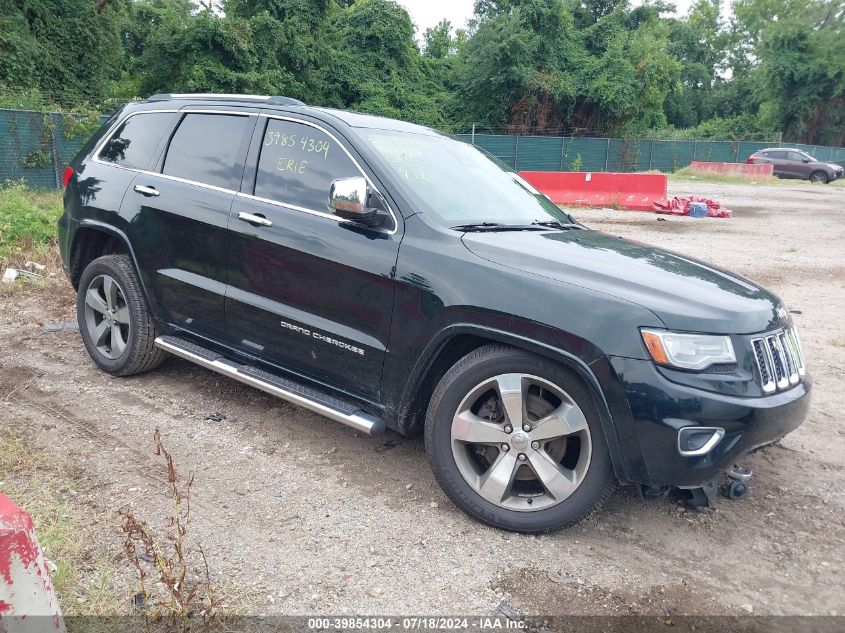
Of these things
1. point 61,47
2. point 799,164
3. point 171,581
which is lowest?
point 171,581

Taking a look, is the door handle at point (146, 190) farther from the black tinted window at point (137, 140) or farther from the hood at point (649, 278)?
the hood at point (649, 278)

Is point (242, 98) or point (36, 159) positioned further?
point (36, 159)

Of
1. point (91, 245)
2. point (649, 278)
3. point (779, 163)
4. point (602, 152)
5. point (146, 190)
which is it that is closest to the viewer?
point (649, 278)

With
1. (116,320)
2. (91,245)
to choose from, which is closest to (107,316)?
(116,320)

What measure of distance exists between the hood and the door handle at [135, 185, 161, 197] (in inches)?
87.7

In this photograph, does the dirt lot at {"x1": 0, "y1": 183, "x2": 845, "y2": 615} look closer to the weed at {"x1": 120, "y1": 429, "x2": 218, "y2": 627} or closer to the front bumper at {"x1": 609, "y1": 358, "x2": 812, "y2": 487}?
the weed at {"x1": 120, "y1": 429, "x2": 218, "y2": 627}

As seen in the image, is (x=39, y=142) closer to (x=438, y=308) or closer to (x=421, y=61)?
(x=438, y=308)

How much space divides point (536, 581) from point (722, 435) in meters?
0.96

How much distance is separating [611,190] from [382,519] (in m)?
15.2

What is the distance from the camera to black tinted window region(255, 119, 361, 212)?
151 inches

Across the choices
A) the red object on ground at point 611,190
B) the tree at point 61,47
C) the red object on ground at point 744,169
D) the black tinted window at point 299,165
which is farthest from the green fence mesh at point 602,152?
the black tinted window at point 299,165

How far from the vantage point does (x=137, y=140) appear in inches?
191

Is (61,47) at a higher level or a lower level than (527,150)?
higher

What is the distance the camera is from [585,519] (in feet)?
10.8
